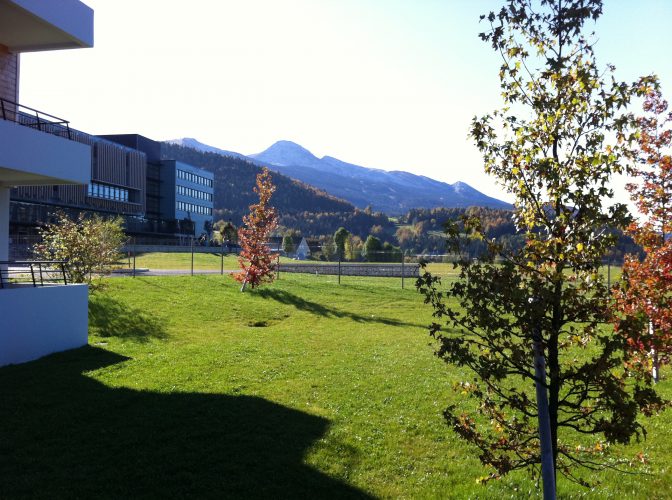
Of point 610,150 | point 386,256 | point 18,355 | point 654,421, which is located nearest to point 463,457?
point 654,421

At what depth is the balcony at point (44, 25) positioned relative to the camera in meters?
12.5

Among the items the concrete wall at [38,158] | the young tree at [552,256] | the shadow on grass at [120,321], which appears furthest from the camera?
the shadow on grass at [120,321]

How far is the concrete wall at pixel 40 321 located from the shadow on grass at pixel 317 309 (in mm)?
10745

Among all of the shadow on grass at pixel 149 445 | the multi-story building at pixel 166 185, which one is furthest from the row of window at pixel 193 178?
the shadow on grass at pixel 149 445

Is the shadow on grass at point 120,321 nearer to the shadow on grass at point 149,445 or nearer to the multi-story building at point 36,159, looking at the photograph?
the multi-story building at point 36,159

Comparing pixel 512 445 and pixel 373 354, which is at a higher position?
pixel 512 445

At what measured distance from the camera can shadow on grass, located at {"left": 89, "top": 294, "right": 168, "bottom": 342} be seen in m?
15.9

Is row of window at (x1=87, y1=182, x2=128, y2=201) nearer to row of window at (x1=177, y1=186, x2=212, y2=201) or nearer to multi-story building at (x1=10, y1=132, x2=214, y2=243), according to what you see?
multi-story building at (x1=10, y1=132, x2=214, y2=243)

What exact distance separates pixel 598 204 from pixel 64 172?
514 inches

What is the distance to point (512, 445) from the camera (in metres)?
4.81

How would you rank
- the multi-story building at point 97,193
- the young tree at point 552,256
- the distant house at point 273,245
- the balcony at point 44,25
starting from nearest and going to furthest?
the young tree at point 552,256 < the balcony at point 44,25 < the distant house at point 273,245 < the multi-story building at point 97,193

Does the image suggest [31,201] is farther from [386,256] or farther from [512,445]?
[512,445]

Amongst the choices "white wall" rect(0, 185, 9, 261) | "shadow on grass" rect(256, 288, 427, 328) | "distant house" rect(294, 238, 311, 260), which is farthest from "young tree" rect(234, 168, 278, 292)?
"distant house" rect(294, 238, 311, 260)

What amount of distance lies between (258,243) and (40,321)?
15608 mm
